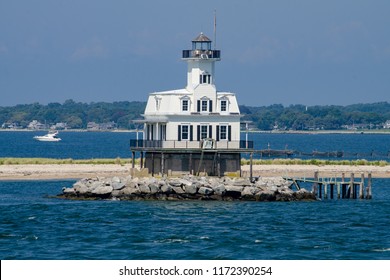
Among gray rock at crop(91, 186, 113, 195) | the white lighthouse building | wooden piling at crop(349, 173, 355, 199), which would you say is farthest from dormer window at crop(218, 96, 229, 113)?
wooden piling at crop(349, 173, 355, 199)

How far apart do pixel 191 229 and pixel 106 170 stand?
137 feet

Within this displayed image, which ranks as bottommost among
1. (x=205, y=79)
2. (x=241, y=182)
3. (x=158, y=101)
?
(x=241, y=182)

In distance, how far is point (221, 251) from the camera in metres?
50.2

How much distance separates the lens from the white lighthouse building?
73.5 m

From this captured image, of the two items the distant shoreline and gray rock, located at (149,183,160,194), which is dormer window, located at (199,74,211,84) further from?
the distant shoreline

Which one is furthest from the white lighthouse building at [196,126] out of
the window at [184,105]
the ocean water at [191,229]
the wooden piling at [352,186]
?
the wooden piling at [352,186]

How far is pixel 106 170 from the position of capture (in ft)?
325

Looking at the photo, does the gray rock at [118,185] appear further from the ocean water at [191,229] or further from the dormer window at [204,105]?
the dormer window at [204,105]

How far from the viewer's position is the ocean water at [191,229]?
164ft

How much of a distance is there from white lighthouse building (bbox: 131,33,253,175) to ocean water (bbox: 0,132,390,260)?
5061mm

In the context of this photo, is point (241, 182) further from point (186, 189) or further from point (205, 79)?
point (205, 79)

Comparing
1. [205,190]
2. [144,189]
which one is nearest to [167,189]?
[144,189]
